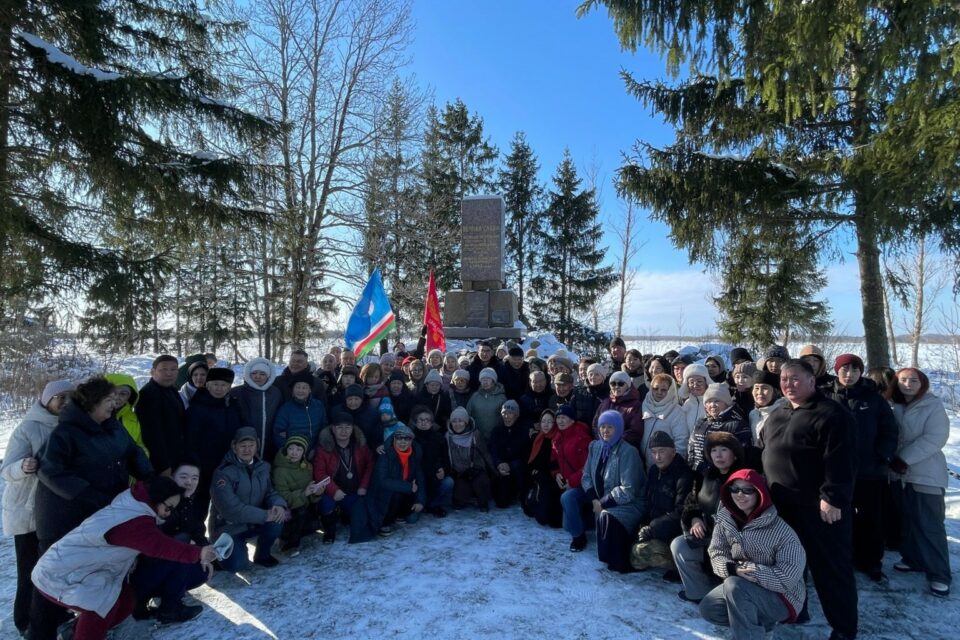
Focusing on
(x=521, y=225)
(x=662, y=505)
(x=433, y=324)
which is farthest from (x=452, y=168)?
(x=662, y=505)

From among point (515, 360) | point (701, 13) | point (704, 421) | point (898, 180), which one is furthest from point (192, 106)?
point (898, 180)

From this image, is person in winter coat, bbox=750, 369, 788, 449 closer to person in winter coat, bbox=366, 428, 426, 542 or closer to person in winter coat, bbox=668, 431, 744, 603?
person in winter coat, bbox=668, 431, 744, 603

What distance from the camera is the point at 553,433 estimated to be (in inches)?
189

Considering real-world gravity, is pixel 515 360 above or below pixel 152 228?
below

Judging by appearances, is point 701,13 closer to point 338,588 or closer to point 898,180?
point 898,180

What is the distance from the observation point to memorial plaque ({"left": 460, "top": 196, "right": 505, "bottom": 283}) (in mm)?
12883

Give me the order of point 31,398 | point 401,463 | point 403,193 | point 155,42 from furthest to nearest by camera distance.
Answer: point 403,193 < point 31,398 < point 155,42 < point 401,463

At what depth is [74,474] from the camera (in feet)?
9.29

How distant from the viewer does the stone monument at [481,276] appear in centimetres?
1277

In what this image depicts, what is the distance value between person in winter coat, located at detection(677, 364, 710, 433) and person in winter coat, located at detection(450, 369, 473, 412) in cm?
236

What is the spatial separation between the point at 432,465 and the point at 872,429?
374 cm

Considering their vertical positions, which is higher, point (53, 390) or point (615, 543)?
point (53, 390)

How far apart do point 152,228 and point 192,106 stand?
1.72 metres

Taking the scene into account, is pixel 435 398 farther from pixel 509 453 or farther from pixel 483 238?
pixel 483 238
